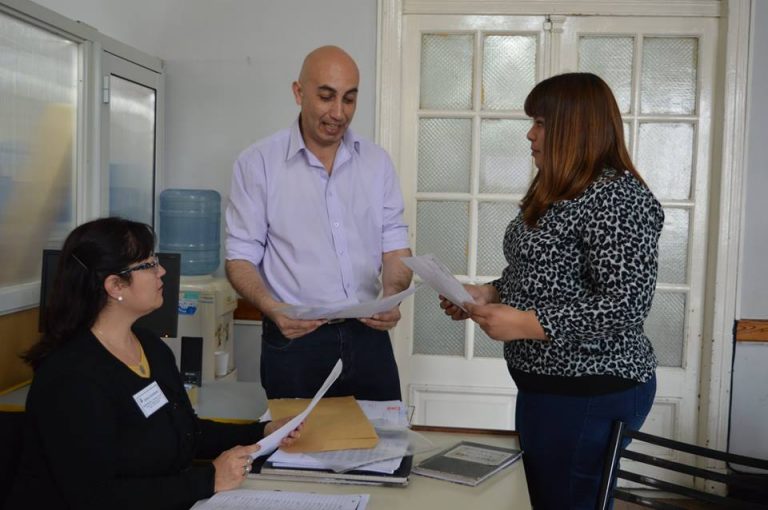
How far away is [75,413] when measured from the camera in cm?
136

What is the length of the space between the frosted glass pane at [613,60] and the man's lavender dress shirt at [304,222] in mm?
1854

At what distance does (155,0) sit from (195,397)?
2.21 m

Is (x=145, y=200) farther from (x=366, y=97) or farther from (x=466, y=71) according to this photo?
(x=466, y=71)

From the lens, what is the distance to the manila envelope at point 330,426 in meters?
1.52

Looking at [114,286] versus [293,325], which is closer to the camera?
[114,286]

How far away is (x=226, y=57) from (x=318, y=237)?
73.4 inches

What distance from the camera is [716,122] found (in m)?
3.51

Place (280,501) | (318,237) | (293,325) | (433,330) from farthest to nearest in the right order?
(433,330)
(318,237)
(293,325)
(280,501)

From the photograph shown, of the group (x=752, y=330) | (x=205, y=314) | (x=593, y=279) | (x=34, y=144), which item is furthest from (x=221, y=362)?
(x=752, y=330)

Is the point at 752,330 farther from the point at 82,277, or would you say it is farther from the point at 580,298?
the point at 82,277

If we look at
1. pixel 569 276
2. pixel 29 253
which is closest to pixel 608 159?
pixel 569 276

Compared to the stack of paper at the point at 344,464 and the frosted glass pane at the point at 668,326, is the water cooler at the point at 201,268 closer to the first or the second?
the stack of paper at the point at 344,464

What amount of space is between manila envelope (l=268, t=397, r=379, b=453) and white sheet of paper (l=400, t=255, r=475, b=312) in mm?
332

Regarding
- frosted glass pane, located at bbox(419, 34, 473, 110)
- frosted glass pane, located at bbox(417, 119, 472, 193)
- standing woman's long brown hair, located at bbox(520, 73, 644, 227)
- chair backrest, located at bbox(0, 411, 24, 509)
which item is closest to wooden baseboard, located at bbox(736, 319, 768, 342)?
frosted glass pane, located at bbox(417, 119, 472, 193)
